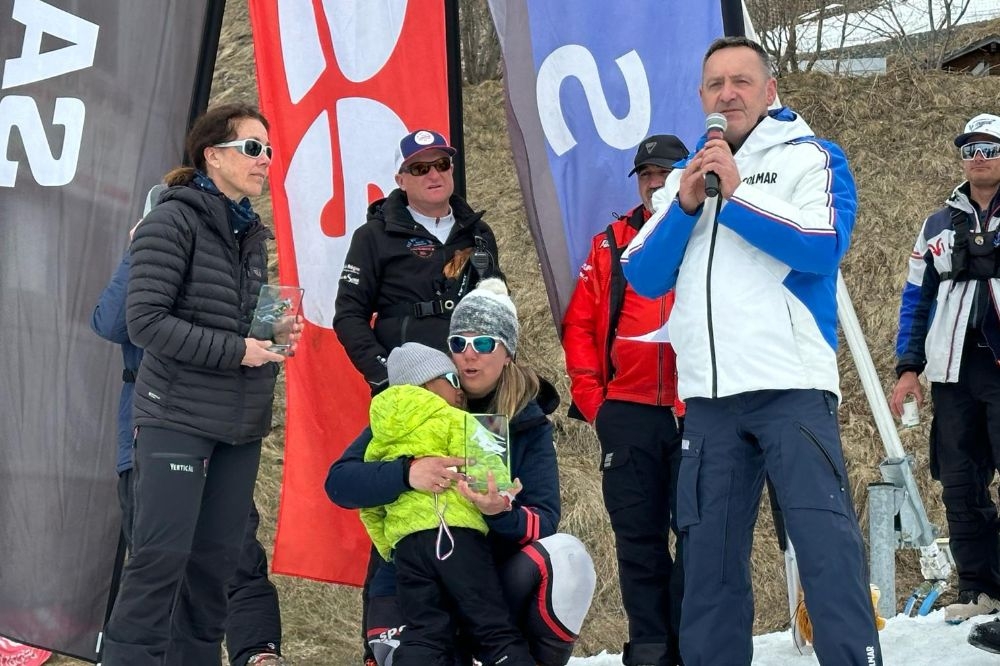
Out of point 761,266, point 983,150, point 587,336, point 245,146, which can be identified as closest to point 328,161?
point 245,146

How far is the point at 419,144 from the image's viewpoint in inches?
189

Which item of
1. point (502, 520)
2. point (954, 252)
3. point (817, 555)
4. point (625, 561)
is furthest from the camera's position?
point (954, 252)

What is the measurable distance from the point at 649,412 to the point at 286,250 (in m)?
1.85

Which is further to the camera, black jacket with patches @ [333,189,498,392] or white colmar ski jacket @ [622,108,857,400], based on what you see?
black jacket with patches @ [333,189,498,392]

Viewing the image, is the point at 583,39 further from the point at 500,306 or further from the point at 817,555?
the point at 817,555

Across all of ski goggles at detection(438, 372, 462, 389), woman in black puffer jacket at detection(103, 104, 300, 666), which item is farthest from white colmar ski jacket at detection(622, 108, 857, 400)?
woman in black puffer jacket at detection(103, 104, 300, 666)

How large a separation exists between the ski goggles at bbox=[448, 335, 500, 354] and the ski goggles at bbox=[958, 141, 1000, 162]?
279cm

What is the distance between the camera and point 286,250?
17.7 ft

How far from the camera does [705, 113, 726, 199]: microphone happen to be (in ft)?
10.8

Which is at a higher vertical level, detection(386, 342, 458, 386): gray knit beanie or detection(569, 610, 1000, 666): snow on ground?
detection(386, 342, 458, 386): gray knit beanie

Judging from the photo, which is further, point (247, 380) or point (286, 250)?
point (286, 250)

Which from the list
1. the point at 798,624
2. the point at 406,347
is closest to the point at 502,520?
the point at 406,347

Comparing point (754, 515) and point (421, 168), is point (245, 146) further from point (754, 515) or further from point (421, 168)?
point (754, 515)

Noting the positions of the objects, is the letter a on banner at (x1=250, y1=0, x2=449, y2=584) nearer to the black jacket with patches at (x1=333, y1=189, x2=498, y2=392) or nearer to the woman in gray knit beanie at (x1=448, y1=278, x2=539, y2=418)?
the black jacket with patches at (x1=333, y1=189, x2=498, y2=392)
